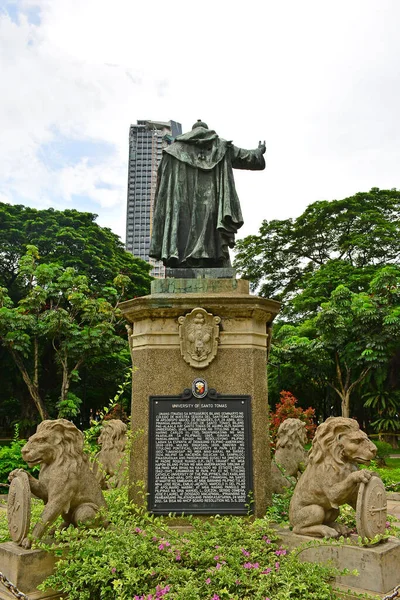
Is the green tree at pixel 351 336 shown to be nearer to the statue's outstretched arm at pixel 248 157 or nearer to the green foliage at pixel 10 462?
the green foliage at pixel 10 462

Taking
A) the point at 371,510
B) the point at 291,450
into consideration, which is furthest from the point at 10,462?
the point at 371,510

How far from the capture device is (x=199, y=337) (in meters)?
5.91

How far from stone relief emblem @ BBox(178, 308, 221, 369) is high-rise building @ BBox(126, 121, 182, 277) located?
53.2m

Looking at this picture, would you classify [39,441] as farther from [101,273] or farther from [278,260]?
[278,260]

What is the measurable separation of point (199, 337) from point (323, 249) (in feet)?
82.9

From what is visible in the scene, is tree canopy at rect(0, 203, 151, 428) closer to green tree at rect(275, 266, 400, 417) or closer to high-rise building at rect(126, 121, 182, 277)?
green tree at rect(275, 266, 400, 417)

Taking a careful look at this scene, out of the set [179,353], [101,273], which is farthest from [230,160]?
[101,273]

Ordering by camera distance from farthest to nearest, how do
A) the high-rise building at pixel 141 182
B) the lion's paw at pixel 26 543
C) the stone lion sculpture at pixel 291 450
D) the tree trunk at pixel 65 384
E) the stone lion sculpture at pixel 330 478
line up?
the high-rise building at pixel 141 182 < the tree trunk at pixel 65 384 < the stone lion sculpture at pixel 291 450 < the stone lion sculpture at pixel 330 478 < the lion's paw at pixel 26 543

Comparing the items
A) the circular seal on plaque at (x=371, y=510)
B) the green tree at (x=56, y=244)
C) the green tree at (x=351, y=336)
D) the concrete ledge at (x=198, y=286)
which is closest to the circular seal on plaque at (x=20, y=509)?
the concrete ledge at (x=198, y=286)

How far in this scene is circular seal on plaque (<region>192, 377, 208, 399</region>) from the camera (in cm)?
584

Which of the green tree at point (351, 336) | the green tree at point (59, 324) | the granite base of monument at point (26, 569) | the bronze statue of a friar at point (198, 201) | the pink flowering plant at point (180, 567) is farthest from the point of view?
the green tree at point (351, 336)

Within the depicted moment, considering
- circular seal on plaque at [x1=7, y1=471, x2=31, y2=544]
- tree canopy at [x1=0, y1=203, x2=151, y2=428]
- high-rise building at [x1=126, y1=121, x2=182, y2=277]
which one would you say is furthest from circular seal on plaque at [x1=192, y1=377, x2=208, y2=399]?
high-rise building at [x1=126, y1=121, x2=182, y2=277]

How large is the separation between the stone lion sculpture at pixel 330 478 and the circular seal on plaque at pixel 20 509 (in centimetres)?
267

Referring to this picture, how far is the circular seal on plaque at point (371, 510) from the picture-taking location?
455cm
